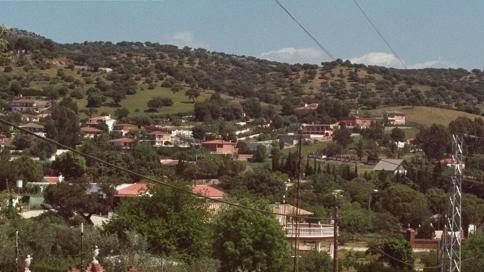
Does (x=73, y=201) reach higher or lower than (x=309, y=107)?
lower

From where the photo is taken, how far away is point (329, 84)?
13400 cm

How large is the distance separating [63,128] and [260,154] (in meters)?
17.5

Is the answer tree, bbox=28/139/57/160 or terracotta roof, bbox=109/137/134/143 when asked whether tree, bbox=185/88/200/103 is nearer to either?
terracotta roof, bbox=109/137/134/143

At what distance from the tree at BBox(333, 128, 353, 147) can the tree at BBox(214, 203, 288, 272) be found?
58519mm

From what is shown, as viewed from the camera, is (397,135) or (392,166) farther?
(397,135)

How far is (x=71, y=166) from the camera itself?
60.7 meters

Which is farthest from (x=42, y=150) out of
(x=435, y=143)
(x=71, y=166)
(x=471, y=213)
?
(x=471, y=213)

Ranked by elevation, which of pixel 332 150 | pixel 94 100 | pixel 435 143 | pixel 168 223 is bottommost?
pixel 332 150

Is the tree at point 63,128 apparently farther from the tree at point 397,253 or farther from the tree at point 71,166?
the tree at point 397,253

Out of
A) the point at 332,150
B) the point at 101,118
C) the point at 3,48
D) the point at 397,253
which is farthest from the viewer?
the point at 101,118

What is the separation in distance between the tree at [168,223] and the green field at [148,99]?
74.5 meters

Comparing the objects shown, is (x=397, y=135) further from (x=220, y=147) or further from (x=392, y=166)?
(x=220, y=147)

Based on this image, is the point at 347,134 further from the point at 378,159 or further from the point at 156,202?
the point at 156,202

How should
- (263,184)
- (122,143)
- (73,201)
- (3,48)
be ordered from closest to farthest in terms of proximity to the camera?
(3,48), (73,201), (263,184), (122,143)
